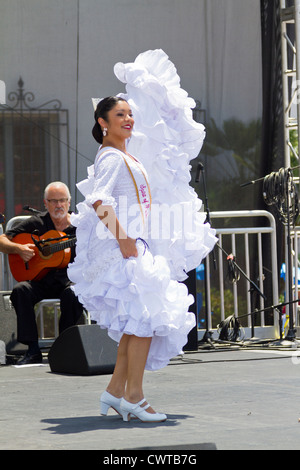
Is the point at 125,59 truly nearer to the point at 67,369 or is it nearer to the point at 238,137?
the point at 238,137

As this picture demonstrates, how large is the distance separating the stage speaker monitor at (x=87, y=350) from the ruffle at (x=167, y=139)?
1546mm

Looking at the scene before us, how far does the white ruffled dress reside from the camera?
3951mm

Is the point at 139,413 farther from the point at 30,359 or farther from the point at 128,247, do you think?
the point at 30,359

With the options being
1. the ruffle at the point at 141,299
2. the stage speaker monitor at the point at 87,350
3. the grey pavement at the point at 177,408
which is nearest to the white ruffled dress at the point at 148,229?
the ruffle at the point at 141,299

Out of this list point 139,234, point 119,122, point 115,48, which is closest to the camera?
point 139,234

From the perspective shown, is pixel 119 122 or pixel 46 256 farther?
pixel 46 256

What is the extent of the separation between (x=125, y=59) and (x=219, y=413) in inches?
217

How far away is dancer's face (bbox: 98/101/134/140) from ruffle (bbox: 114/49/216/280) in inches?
9.3

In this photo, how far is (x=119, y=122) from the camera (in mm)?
4148

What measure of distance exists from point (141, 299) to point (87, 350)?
1.84 metres

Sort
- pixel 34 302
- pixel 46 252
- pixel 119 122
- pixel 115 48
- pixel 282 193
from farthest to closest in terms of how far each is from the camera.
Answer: pixel 115 48, pixel 282 193, pixel 46 252, pixel 34 302, pixel 119 122

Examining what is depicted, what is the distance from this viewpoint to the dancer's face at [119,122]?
4.14m

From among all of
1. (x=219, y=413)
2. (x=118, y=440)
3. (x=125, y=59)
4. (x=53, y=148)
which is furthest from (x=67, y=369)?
(x=125, y=59)

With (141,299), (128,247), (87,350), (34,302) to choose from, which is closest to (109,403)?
(141,299)
